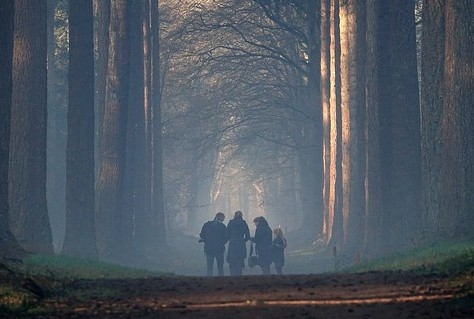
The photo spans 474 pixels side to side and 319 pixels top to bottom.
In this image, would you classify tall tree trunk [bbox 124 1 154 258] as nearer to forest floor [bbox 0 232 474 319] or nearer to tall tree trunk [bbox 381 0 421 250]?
tall tree trunk [bbox 381 0 421 250]

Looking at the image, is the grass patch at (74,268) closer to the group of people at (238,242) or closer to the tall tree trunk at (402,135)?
the group of people at (238,242)

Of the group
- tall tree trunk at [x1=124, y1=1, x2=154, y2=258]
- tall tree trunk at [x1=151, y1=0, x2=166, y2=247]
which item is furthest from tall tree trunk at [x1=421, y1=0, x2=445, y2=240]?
tall tree trunk at [x1=151, y1=0, x2=166, y2=247]

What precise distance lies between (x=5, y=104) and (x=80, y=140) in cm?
810

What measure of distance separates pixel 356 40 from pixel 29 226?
15252mm

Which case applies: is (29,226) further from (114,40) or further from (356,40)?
(356,40)

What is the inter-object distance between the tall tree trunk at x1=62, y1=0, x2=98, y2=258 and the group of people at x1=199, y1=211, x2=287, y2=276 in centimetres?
295

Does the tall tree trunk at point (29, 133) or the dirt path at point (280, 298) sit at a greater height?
the tall tree trunk at point (29, 133)

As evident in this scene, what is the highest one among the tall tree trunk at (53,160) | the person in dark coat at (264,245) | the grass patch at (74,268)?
the tall tree trunk at (53,160)

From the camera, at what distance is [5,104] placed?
22969mm

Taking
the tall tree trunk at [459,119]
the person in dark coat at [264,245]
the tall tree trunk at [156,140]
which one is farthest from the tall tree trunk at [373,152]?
the tall tree trunk at [156,140]

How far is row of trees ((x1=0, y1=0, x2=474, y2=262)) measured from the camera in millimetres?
24516

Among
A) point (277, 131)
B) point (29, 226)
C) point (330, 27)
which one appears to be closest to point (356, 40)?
point (330, 27)

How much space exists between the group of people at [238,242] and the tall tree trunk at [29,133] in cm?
493

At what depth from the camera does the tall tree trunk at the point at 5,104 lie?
880 inches
